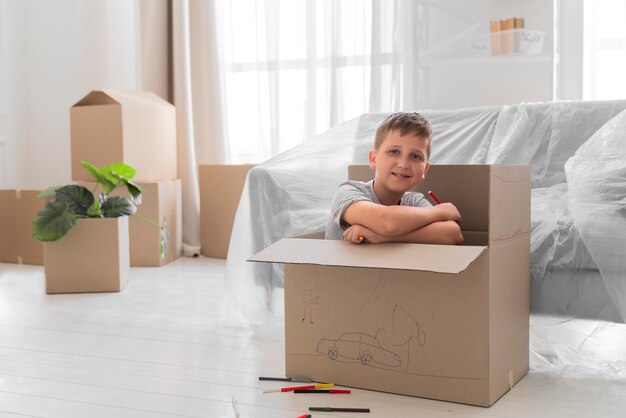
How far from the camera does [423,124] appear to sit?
1.58m

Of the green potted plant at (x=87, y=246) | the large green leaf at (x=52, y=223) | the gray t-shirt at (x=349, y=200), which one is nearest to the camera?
the gray t-shirt at (x=349, y=200)

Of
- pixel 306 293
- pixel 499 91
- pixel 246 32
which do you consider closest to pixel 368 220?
pixel 306 293

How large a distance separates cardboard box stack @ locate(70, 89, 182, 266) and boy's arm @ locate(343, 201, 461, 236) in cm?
200

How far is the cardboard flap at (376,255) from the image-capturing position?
1261mm

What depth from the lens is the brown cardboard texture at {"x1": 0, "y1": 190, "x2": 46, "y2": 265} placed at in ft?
11.0

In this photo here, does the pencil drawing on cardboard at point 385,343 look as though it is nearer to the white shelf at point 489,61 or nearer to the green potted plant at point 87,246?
the green potted plant at point 87,246

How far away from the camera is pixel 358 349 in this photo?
151cm

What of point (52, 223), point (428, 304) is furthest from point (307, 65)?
point (428, 304)

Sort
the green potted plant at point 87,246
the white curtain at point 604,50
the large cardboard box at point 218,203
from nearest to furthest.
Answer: the green potted plant at point 87,246, the white curtain at point 604,50, the large cardboard box at point 218,203

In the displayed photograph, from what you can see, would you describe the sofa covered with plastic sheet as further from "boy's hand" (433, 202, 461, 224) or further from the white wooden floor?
"boy's hand" (433, 202, 461, 224)

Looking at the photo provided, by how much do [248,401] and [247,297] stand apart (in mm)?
653

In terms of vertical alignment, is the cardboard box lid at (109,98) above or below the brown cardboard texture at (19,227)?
above

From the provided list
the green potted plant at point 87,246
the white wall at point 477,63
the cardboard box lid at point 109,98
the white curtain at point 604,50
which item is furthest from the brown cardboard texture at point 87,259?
the white curtain at point 604,50

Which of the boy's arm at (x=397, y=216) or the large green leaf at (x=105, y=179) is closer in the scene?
the boy's arm at (x=397, y=216)
